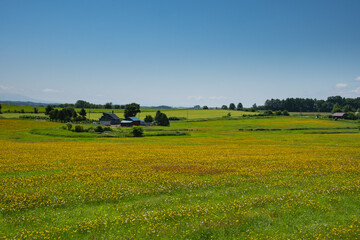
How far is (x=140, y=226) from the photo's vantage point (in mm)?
9125

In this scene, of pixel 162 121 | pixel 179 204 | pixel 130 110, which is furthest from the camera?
pixel 130 110

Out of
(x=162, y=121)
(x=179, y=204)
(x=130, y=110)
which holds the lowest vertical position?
(x=162, y=121)

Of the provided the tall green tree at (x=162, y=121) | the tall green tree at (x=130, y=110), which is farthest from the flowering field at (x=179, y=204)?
the tall green tree at (x=130, y=110)

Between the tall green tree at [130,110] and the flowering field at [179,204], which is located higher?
the tall green tree at [130,110]

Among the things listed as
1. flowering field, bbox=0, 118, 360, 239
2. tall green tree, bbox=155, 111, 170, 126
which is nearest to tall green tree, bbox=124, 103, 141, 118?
tall green tree, bbox=155, 111, 170, 126

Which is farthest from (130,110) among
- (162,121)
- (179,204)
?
(179,204)

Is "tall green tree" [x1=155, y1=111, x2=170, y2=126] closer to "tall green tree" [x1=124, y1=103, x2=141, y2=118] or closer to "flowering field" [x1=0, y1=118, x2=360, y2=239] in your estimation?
"tall green tree" [x1=124, y1=103, x2=141, y2=118]

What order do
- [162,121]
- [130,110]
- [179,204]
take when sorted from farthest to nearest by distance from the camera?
1. [130,110]
2. [162,121]
3. [179,204]

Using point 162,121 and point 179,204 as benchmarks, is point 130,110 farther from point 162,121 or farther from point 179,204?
point 179,204

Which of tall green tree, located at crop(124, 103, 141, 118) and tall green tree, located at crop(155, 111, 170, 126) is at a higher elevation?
tall green tree, located at crop(124, 103, 141, 118)

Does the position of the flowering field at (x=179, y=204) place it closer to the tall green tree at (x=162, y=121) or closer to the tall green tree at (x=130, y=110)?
the tall green tree at (x=162, y=121)

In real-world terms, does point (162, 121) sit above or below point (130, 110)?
below

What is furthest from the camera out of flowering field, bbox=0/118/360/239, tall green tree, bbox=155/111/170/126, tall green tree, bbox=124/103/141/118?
tall green tree, bbox=124/103/141/118

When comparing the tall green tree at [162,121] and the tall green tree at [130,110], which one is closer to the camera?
the tall green tree at [162,121]
